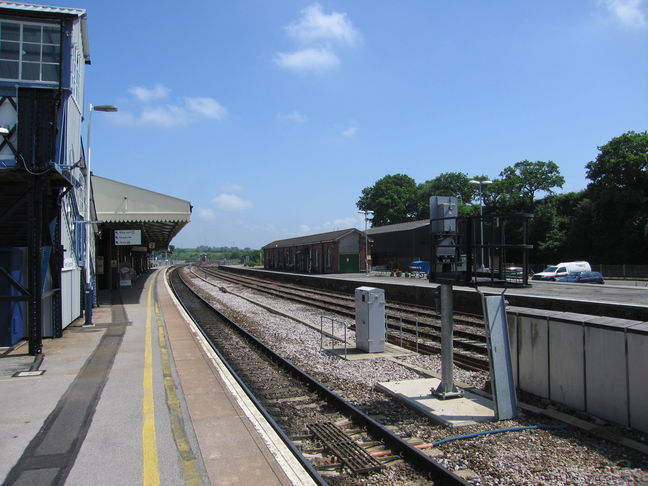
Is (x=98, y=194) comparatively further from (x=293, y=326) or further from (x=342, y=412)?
(x=342, y=412)

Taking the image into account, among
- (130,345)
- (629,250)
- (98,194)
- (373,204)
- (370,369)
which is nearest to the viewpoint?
(370,369)

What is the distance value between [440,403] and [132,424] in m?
4.03

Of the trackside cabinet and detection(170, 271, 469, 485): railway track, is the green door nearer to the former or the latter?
the trackside cabinet

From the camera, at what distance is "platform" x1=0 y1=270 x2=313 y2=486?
15.4 feet

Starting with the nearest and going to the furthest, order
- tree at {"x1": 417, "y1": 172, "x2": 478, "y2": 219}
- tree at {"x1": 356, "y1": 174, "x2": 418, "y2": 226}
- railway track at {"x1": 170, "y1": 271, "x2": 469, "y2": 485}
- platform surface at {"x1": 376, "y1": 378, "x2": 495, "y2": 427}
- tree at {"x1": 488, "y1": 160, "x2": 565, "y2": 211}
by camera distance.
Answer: railway track at {"x1": 170, "y1": 271, "x2": 469, "y2": 485}, platform surface at {"x1": 376, "y1": 378, "x2": 495, "y2": 427}, tree at {"x1": 488, "y1": 160, "x2": 565, "y2": 211}, tree at {"x1": 417, "y1": 172, "x2": 478, "y2": 219}, tree at {"x1": 356, "y1": 174, "x2": 418, "y2": 226}

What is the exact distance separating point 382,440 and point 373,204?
10207 cm

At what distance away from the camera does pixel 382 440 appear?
5.78 metres

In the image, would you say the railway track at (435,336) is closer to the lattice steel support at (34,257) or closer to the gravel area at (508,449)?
the gravel area at (508,449)

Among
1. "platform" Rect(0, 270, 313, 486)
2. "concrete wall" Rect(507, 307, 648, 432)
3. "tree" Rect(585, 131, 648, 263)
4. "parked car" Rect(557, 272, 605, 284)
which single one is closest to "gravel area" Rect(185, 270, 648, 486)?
"concrete wall" Rect(507, 307, 648, 432)

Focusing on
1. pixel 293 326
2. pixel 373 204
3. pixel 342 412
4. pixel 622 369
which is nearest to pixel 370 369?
pixel 342 412

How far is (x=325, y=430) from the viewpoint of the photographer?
20.2 feet

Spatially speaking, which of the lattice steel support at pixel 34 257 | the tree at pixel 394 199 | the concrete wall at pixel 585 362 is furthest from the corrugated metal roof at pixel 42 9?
the tree at pixel 394 199

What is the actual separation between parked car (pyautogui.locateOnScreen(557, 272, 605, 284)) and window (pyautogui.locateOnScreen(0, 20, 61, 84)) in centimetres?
3345

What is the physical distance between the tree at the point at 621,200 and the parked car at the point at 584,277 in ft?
46.0
